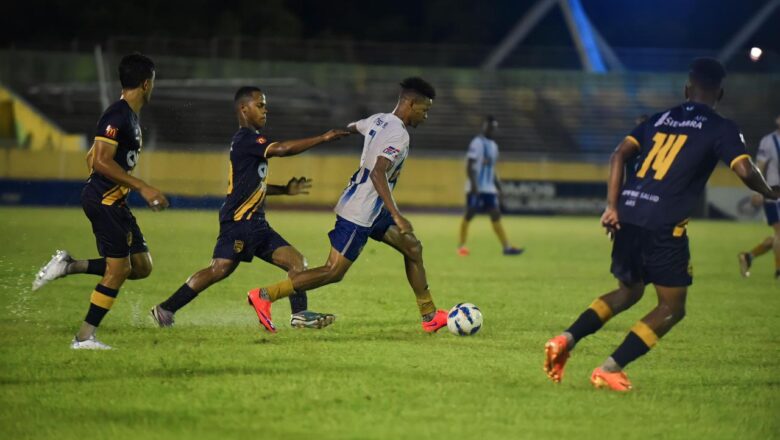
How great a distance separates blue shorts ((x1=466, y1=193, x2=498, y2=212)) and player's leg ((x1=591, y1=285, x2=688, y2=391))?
12.4 meters

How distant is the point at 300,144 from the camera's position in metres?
8.35

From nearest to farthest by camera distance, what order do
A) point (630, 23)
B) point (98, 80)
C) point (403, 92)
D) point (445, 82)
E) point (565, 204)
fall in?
1. point (403, 92)
2. point (565, 204)
3. point (98, 80)
4. point (445, 82)
5. point (630, 23)

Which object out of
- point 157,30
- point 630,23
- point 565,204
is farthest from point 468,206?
point 630,23

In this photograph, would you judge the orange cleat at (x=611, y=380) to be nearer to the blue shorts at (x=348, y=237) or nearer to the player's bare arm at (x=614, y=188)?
the player's bare arm at (x=614, y=188)

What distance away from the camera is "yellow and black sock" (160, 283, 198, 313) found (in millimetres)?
9148

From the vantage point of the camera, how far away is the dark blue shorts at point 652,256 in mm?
6809

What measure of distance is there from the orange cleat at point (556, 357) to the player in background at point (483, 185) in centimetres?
1218

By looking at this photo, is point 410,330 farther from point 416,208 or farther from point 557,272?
point 416,208

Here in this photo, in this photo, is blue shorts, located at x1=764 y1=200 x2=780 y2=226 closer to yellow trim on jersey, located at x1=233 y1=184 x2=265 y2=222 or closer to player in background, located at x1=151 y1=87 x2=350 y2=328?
player in background, located at x1=151 y1=87 x2=350 y2=328

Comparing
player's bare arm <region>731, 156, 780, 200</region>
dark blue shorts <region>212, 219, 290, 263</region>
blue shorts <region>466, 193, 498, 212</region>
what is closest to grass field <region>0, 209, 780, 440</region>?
dark blue shorts <region>212, 219, 290, 263</region>

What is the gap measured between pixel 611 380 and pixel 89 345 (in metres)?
3.79

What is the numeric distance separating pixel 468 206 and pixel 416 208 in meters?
17.0

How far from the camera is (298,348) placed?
837 cm

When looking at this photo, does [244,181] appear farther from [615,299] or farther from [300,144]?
[615,299]
